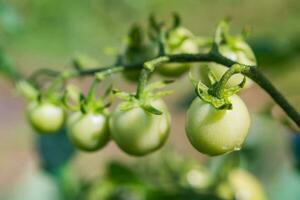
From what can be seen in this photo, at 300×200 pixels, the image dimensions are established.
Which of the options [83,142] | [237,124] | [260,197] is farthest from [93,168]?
[237,124]

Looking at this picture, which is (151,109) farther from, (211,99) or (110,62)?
(110,62)

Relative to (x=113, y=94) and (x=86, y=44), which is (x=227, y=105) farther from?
(x=86, y=44)

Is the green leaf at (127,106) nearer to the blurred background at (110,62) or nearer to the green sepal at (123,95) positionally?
the green sepal at (123,95)

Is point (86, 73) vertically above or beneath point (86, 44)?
above

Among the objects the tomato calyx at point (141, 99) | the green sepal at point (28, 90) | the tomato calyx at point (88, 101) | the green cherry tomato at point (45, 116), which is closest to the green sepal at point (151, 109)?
the tomato calyx at point (141, 99)

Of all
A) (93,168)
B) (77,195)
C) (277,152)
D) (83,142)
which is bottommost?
(93,168)

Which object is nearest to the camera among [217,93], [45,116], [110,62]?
[217,93]

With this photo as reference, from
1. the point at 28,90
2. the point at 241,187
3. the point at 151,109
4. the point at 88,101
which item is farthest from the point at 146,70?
the point at 241,187

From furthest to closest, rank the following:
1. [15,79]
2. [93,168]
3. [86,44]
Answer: [86,44] → [93,168] → [15,79]
